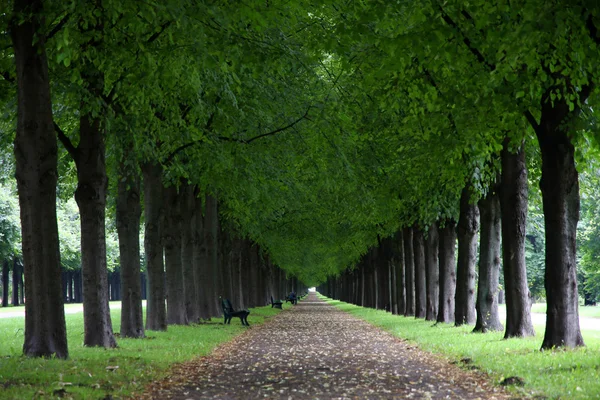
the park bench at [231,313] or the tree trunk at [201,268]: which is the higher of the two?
the tree trunk at [201,268]

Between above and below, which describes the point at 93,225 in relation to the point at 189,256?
above

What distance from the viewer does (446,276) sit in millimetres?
28766

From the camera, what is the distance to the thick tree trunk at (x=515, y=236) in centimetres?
1858

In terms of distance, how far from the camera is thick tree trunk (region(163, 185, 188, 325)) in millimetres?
25375

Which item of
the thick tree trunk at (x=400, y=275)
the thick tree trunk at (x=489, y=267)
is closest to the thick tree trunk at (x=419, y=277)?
the thick tree trunk at (x=400, y=275)

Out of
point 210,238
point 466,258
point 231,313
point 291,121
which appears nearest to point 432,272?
point 466,258

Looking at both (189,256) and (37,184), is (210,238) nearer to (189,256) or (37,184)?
(189,256)

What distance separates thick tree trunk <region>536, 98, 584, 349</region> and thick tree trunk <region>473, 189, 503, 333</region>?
7015mm

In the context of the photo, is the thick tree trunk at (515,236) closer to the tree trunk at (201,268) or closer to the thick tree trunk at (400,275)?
the tree trunk at (201,268)

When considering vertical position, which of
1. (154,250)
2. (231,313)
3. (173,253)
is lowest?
(231,313)

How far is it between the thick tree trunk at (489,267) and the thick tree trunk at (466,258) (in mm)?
2316

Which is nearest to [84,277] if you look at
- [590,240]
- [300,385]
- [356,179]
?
[300,385]

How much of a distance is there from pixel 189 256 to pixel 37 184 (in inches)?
621

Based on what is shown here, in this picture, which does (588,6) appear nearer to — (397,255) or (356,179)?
(356,179)
